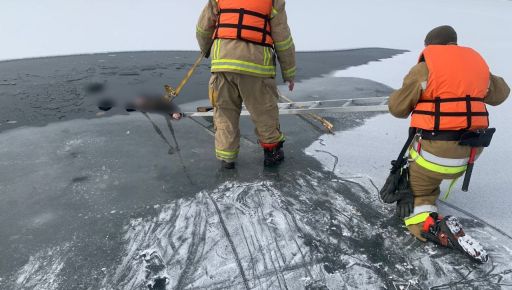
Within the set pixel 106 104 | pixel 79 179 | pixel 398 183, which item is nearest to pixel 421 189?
pixel 398 183

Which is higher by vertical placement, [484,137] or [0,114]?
[484,137]

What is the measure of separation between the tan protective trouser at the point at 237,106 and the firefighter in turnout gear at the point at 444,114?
41.9 inches

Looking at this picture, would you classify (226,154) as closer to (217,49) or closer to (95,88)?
(217,49)

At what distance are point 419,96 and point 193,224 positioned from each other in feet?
5.74

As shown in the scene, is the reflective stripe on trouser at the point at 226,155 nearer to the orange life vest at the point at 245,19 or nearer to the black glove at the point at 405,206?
the orange life vest at the point at 245,19

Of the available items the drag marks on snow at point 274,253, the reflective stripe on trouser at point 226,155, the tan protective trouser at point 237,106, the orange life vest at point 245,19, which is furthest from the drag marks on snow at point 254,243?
the orange life vest at point 245,19

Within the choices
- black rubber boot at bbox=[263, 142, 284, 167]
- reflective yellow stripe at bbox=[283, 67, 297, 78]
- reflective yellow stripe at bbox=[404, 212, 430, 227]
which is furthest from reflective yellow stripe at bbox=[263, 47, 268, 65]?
reflective yellow stripe at bbox=[404, 212, 430, 227]

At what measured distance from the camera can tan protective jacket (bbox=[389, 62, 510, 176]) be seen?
2408mm

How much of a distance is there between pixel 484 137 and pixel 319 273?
1.35 m

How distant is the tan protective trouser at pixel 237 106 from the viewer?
10.2ft

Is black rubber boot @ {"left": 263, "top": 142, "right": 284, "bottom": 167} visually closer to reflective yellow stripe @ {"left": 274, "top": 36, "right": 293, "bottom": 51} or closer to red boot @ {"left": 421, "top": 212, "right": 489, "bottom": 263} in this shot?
reflective yellow stripe @ {"left": 274, "top": 36, "right": 293, "bottom": 51}

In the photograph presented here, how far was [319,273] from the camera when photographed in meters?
2.20

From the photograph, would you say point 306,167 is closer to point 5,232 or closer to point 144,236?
point 144,236

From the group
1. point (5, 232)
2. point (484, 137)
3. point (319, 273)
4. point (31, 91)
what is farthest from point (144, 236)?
point (31, 91)
